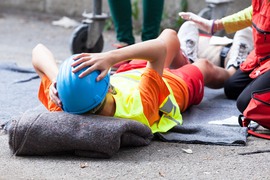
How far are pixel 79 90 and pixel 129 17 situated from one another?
1.51 meters

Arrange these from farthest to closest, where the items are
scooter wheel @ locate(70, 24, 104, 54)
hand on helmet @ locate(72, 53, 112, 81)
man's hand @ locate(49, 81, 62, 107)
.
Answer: scooter wheel @ locate(70, 24, 104, 54) < man's hand @ locate(49, 81, 62, 107) < hand on helmet @ locate(72, 53, 112, 81)

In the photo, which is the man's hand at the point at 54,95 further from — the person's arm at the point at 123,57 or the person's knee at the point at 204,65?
the person's knee at the point at 204,65

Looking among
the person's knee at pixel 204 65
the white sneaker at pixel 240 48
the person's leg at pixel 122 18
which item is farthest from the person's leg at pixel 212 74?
the person's leg at pixel 122 18

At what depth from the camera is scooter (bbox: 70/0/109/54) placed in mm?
3766

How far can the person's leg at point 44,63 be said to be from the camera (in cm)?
256

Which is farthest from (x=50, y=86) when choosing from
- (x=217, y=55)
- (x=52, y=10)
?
(x=52, y=10)

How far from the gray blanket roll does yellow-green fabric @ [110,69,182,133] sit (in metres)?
0.12

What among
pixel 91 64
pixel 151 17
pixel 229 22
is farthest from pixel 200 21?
pixel 91 64

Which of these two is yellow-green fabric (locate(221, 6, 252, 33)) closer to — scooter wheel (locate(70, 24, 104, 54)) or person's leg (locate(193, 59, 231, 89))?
person's leg (locate(193, 59, 231, 89))

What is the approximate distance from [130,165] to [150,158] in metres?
0.10

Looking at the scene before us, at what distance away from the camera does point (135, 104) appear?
2412 millimetres

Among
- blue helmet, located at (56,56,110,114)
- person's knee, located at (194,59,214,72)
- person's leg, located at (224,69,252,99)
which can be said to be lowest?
person's leg, located at (224,69,252,99)

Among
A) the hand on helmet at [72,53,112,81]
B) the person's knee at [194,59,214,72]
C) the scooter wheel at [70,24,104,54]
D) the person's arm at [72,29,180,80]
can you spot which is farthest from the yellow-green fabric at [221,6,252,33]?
the scooter wheel at [70,24,104,54]

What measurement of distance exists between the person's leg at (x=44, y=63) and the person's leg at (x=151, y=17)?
1.00 m
